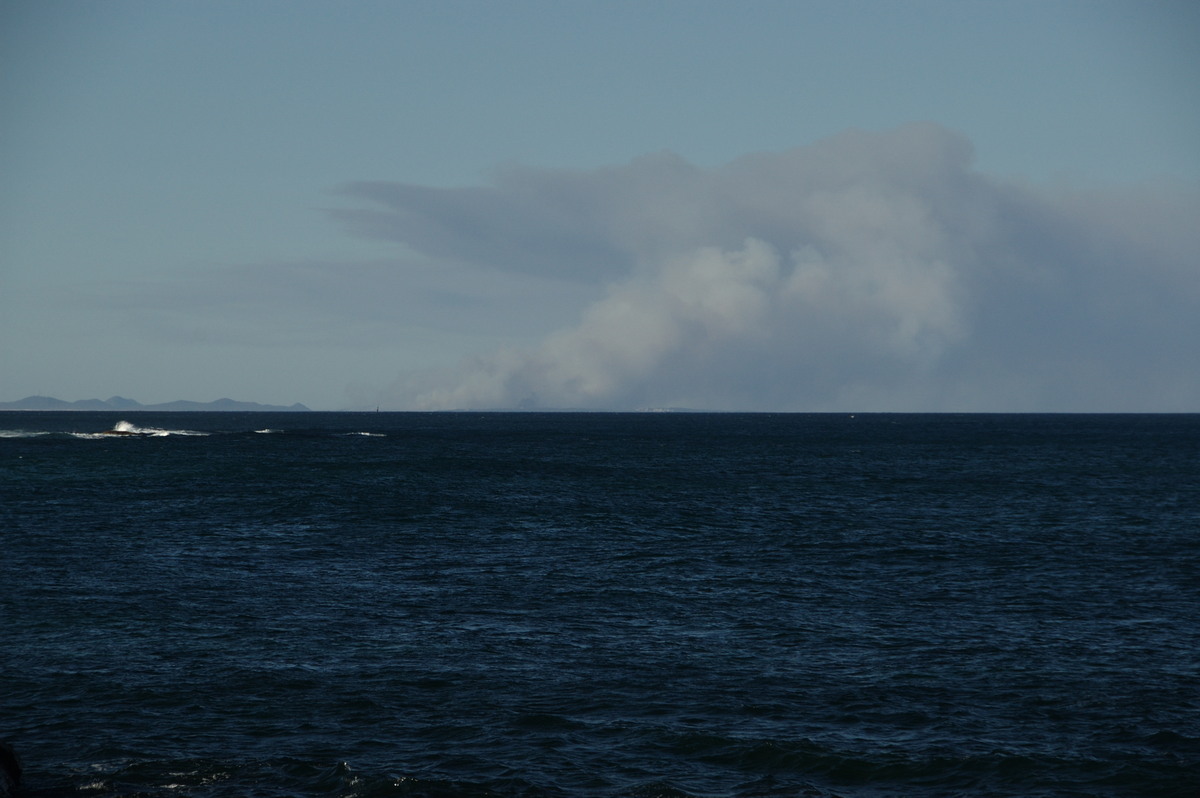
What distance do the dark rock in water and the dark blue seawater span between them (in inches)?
22.5

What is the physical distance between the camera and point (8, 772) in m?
19.3

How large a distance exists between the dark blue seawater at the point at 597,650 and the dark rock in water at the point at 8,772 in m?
0.57

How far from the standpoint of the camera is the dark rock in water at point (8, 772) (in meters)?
18.9

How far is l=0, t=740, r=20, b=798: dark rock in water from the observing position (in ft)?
61.9

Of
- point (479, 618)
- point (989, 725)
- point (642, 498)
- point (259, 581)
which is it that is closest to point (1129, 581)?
point (989, 725)

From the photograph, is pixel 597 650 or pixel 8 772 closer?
pixel 8 772

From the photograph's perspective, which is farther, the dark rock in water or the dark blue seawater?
the dark blue seawater

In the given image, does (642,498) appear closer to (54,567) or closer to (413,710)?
(54,567)

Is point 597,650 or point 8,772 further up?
point 8,772

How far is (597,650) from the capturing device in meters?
31.2

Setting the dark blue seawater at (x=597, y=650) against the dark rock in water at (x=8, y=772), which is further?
the dark blue seawater at (x=597, y=650)

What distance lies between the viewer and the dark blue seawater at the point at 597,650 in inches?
849

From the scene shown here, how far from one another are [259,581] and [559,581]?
493 inches

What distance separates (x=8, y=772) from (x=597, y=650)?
1636cm
